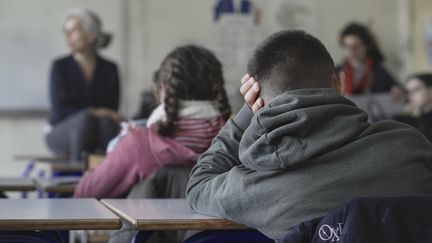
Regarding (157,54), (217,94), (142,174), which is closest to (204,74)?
(217,94)

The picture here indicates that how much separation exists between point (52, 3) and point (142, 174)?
155 inches

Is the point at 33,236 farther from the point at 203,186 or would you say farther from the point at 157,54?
the point at 157,54

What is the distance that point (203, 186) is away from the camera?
187 cm

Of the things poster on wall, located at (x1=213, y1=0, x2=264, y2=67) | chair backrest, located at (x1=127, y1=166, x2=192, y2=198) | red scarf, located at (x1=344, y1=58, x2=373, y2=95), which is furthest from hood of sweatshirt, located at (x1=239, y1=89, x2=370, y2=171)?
poster on wall, located at (x1=213, y1=0, x2=264, y2=67)

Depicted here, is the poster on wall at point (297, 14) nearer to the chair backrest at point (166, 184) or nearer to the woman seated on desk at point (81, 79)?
the woman seated on desk at point (81, 79)

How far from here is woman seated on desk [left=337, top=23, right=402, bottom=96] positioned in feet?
20.7

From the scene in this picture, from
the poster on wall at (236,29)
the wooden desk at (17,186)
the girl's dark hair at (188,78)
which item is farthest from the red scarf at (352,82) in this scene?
the girl's dark hair at (188,78)

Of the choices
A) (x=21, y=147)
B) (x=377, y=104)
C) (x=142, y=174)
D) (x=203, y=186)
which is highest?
(x=203, y=186)

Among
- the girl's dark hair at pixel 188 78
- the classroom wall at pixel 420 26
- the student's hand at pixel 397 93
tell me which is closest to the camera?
the girl's dark hair at pixel 188 78

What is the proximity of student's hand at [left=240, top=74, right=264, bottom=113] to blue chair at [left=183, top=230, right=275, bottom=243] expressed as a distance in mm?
285

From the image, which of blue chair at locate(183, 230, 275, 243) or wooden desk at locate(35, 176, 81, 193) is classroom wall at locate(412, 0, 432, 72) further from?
blue chair at locate(183, 230, 275, 243)

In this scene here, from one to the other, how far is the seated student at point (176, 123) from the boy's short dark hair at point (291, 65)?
72 centimetres

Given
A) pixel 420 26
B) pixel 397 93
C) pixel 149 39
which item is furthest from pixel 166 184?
pixel 420 26

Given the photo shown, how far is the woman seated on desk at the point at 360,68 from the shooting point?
6.31m
